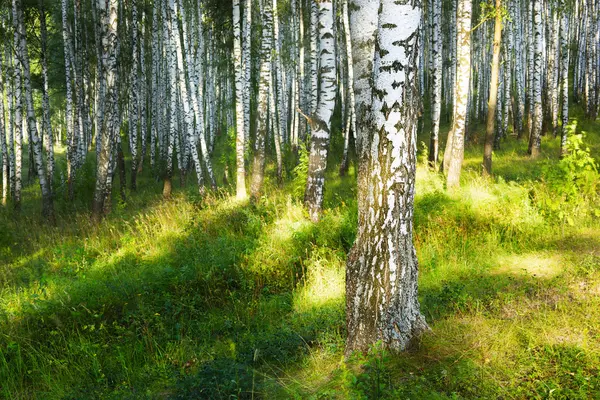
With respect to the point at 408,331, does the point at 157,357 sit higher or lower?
lower

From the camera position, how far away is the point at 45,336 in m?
4.79

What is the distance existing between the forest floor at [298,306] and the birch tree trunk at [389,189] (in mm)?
292

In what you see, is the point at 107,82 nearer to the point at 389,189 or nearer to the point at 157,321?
→ the point at 157,321

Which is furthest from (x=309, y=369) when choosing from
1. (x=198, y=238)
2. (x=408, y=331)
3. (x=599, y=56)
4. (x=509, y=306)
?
(x=599, y=56)

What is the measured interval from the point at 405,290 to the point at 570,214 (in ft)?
15.5

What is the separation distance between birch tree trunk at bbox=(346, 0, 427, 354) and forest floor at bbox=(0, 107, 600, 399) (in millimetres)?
292

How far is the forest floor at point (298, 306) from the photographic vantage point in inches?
128

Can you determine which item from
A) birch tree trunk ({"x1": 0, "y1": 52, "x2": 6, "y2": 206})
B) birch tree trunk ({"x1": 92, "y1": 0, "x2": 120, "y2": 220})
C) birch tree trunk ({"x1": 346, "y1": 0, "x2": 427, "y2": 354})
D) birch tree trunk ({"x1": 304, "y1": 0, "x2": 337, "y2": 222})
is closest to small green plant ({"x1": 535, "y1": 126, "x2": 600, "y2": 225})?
birch tree trunk ({"x1": 304, "y1": 0, "x2": 337, "y2": 222})

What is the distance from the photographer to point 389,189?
11.3 feet

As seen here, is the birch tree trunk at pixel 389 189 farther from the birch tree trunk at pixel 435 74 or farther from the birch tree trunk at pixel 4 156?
the birch tree trunk at pixel 4 156

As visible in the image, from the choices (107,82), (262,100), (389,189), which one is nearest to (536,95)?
(262,100)

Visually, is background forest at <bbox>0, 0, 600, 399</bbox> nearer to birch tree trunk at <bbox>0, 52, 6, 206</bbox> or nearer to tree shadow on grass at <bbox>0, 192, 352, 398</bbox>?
tree shadow on grass at <bbox>0, 192, 352, 398</bbox>

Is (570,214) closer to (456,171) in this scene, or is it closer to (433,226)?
(433,226)

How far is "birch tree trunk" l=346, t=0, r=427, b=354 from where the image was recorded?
3414 mm
